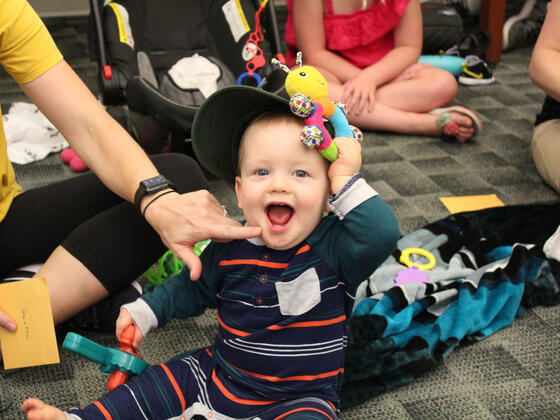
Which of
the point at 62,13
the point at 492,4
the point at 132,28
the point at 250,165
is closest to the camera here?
the point at 250,165

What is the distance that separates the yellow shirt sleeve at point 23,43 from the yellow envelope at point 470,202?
1.22m

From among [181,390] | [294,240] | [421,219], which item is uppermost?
[294,240]

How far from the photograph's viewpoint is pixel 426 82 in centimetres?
241

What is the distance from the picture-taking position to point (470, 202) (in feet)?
6.17

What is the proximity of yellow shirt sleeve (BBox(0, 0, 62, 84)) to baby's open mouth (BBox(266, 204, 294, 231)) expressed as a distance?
0.54 m

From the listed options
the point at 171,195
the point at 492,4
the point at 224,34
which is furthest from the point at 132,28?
the point at 492,4

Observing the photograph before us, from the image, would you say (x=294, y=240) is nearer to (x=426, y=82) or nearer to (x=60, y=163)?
(x=60, y=163)

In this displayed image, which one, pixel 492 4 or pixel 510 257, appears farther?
pixel 492 4

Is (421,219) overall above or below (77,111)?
below

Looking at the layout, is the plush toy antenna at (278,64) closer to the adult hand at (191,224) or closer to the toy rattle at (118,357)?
the adult hand at (191,224)

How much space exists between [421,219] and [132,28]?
51.2 inches

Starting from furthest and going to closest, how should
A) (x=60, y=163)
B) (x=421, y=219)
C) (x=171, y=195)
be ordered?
(x=60, y=163), (x=421, y=219), (x=171, y=195)

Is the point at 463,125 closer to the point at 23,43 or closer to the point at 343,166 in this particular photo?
the point at 343,166

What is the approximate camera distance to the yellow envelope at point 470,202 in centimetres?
185
